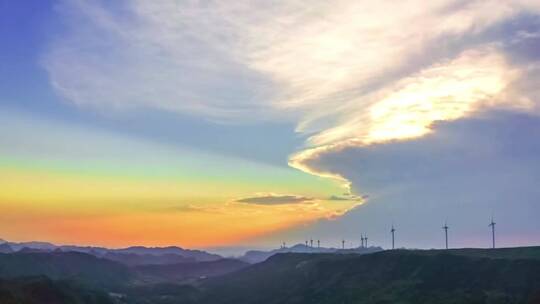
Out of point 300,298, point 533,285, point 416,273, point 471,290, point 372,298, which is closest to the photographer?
point 533,285

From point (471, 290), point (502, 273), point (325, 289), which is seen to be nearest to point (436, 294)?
point (471, 290)

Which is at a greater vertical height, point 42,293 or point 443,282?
point 443,282

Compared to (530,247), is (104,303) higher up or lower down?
lower down

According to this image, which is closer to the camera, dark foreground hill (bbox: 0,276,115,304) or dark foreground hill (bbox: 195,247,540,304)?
dark foreground hill (bbox: 0,276,115,304)

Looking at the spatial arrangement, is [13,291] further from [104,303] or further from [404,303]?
[404,303]

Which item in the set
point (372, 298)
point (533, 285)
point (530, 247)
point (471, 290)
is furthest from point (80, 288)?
point (530, 247)

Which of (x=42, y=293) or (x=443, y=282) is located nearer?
Result: (x=42, y=293)

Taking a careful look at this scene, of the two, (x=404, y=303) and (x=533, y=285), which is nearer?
(x=533, y=285)

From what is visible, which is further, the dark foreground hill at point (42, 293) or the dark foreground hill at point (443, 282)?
the dark foreground hill at point (443, 282)

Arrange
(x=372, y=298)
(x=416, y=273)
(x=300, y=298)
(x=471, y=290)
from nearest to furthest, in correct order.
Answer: (x=471, y=290) → (x=372, y=298) → (x=416, y=273) → (x=300, y=298)
